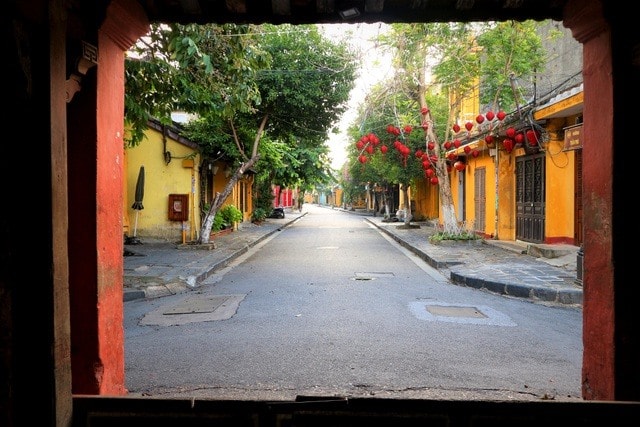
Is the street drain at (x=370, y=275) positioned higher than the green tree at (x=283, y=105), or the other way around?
the green tree at (x=283, y=105)

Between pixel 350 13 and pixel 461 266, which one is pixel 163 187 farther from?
pixel 350 13

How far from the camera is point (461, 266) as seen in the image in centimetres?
1129

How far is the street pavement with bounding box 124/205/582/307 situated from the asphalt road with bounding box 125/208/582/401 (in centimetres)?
39

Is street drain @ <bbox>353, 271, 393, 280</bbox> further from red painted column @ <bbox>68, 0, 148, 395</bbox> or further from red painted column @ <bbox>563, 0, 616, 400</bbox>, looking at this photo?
red painted column @ <bbox>68, 0, 148, 395</bbox>

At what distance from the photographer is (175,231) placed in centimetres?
1686

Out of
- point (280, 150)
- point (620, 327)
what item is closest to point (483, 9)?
point (620, 327)

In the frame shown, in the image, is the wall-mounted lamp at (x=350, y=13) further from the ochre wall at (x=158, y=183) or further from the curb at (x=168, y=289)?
the ochre wall at (x=158, y=183)

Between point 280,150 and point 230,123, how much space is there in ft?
12.1

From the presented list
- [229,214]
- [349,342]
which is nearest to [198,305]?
[349,342]

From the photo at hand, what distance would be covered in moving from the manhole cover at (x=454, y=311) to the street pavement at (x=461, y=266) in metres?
1.54

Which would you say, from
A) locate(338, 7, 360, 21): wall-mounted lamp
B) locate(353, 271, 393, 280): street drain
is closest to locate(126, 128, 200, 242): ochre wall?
locate(353, 271, 393, 280): street drain

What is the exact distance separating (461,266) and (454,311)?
4.15 m

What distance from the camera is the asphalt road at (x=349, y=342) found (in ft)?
14.1

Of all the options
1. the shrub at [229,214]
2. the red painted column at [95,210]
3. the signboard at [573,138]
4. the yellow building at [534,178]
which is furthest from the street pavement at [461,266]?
the red painted column at [95,210]
